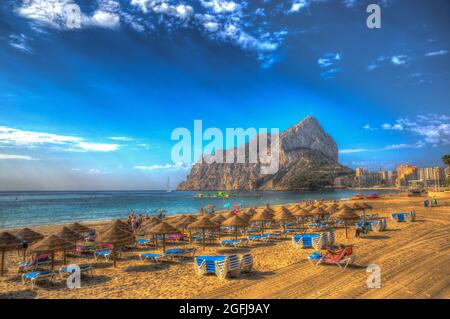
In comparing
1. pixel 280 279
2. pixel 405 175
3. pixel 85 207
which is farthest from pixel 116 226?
pixel 405 175

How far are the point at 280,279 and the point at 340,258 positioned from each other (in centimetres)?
240

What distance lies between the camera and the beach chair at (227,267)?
8.88 meters

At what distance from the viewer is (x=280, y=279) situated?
8.53 meters

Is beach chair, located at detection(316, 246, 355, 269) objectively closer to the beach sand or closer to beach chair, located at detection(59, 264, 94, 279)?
the beach sand

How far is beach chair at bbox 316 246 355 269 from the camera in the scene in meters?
9.58

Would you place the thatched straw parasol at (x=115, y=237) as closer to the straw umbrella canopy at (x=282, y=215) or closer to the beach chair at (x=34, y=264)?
the beach chair at (x=34, y=264)

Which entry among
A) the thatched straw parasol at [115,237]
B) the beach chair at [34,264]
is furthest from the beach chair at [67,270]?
the beach chair at [34,264]

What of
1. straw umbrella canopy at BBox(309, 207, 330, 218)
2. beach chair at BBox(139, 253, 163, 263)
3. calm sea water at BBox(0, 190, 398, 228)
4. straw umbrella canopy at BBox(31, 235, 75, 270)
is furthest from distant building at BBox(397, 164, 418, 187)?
straw umbrella canopy at BBox(31, 235, 75, 270)

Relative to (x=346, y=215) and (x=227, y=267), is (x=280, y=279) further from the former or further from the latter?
(x=346, y=215)

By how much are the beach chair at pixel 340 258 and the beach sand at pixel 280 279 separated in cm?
22
